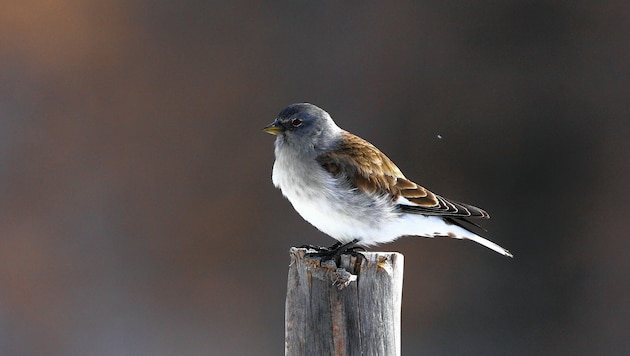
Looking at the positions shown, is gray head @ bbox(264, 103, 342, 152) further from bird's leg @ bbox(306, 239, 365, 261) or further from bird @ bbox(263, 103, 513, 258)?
bird's leg @ bbox(306, 239, 365, 261)

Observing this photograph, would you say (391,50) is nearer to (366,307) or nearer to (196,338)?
(196,338)

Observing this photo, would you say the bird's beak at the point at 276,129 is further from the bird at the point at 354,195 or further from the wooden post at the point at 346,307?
the wooden post at the point at 346,307

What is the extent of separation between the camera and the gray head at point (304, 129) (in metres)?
4.39

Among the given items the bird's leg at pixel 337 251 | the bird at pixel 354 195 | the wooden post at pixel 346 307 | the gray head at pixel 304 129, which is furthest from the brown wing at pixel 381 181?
the wooden post at pixel 346 307

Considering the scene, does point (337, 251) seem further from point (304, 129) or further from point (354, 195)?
point (304, 129)

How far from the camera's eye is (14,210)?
7.64 metres

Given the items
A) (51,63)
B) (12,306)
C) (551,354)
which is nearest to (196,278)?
(12,306)

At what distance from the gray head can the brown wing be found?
106 mm

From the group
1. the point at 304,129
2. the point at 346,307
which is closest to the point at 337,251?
the point at 346,307

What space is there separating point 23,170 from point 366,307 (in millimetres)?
5251

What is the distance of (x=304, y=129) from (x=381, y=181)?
471mm

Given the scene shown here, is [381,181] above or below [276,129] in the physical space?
below

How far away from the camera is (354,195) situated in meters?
4.18

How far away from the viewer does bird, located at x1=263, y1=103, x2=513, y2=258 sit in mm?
4156
